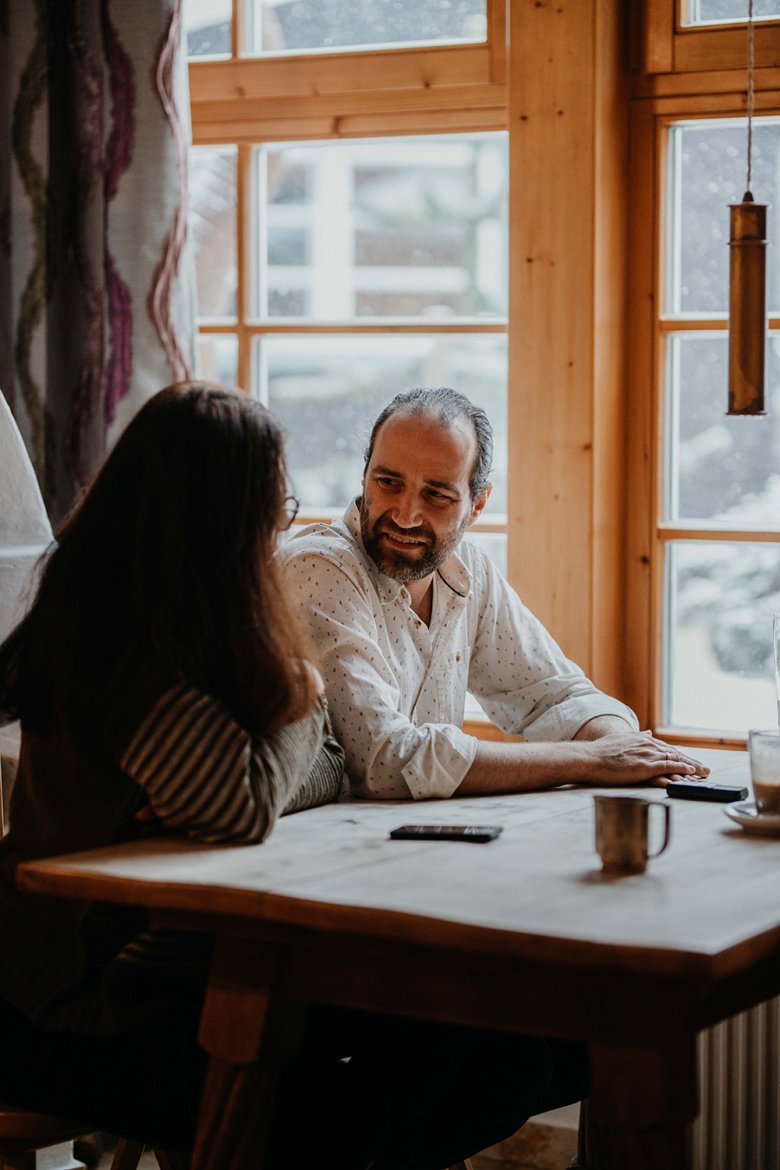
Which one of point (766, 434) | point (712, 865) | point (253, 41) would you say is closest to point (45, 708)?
point (712, 865)

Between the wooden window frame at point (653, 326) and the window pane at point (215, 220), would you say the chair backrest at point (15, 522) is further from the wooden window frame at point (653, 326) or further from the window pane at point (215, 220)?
the wooden window frame at point (653, 326)

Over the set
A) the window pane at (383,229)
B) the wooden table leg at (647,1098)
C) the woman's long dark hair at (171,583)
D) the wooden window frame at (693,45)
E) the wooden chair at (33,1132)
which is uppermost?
the wooden window frame at (693,45)

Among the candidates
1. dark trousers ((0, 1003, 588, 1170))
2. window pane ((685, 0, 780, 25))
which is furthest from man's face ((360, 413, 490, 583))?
window pane ((685, 0, 780, 25))

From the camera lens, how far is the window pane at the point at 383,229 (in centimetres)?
316

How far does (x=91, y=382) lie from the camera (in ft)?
10.2

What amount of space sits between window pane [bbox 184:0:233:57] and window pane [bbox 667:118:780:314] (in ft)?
3.33

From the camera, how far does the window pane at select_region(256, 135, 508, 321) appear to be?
3.16m

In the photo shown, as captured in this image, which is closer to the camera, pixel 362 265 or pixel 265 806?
pixel 265 806

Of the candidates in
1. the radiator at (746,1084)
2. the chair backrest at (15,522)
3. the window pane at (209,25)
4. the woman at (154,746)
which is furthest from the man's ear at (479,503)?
the window pane at (209,25)

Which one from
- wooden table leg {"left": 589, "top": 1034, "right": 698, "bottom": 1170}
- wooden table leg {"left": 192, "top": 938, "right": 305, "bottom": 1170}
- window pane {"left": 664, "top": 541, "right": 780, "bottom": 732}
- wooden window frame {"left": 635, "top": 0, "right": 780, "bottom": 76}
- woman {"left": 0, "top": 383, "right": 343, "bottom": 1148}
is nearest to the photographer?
wooden table leg {"left": 589, "top": 1034, "right": 698, "bottom": 1170}

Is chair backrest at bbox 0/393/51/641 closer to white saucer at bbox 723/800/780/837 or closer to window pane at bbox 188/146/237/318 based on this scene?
window pane at bbox 188/146/237/318

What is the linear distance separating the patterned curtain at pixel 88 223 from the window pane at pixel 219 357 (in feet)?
1.01

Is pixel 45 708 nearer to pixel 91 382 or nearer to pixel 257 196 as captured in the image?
pixel 91 382

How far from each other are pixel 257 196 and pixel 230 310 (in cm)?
25
